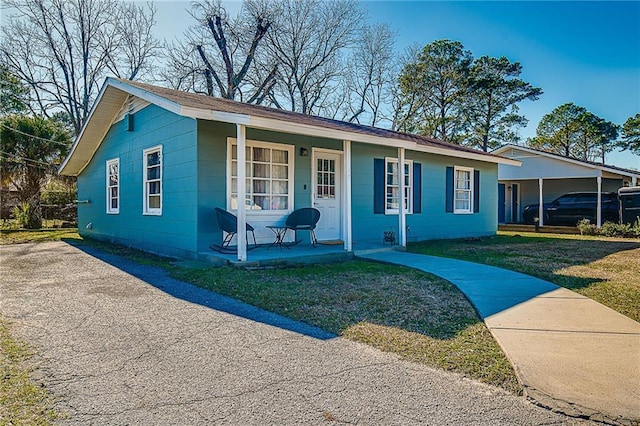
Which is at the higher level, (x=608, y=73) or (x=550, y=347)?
(x=608, y=73)

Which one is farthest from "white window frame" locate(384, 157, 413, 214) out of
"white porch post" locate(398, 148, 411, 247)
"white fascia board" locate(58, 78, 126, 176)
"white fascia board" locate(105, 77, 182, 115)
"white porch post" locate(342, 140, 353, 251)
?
"white fascia board" locate(58, 78, 126, 176)

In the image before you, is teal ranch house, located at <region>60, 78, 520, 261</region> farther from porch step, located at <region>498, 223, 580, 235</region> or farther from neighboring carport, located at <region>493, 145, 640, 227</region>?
neighboring carport, located at <region>493, 145, 640, 227</region>

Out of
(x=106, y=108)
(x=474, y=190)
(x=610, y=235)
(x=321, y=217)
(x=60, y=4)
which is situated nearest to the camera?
(x=321, y=217)

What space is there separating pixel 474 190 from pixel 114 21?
22314 millimetres

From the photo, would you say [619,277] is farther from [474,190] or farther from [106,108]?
[106,108]

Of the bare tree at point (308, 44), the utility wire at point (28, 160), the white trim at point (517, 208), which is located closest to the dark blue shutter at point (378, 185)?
the utility wire at point (28, 160)

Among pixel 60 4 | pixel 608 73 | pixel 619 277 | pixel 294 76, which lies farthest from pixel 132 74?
pixel 619 277

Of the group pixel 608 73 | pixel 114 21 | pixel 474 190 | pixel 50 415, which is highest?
pixel 114 21

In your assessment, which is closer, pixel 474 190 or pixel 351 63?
pixel 474 190

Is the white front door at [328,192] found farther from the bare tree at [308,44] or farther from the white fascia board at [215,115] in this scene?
the bare tree at [308,44]

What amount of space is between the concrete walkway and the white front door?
4.12m

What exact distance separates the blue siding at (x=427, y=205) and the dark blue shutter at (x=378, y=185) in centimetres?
10

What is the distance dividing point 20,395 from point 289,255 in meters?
5.13

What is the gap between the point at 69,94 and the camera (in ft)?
79.0
